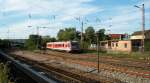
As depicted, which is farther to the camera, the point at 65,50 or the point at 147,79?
the point at 65,50

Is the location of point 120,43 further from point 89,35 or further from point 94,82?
point 94,82

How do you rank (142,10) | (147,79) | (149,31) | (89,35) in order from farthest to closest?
(89,35), (149,31), (142,10), (147,79)

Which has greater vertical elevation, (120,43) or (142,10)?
(142,10)

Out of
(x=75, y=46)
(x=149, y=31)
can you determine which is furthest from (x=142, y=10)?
(x=149, y=31)

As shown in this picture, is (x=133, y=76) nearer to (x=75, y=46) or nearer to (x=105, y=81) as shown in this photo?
(x=105, y=81)

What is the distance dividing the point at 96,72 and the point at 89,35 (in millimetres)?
94923

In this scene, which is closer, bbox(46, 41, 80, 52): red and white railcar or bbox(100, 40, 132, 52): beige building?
bbox(46, 41, 80, 52): red and white railcar

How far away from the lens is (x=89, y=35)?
4806 inches

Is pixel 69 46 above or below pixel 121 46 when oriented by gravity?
above

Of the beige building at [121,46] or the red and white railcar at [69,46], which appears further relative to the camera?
the beige building at [121,46]

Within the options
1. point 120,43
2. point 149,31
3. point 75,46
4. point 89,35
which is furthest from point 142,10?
point 89,35

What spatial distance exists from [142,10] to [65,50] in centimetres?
2245

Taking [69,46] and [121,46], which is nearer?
[69,46]

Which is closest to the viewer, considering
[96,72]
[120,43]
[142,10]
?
[96,72]
